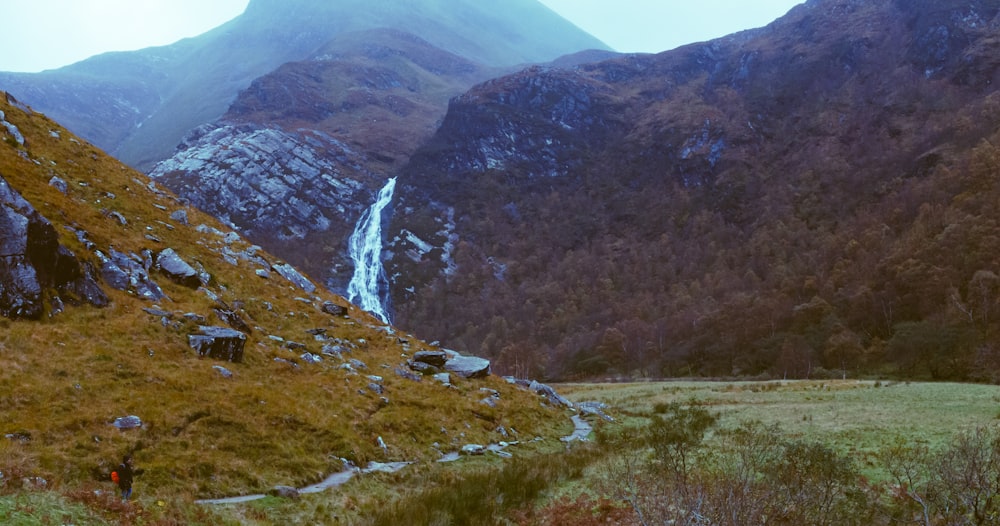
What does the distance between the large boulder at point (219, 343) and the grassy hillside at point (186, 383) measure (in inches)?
19.0

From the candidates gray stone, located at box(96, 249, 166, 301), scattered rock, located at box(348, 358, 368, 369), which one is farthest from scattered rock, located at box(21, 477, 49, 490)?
scattered rock, located at box(348, 358, 368, 369)

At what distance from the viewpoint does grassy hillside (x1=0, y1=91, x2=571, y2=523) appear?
15.5m

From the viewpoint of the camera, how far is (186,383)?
67.5 feet

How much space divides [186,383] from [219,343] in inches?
154

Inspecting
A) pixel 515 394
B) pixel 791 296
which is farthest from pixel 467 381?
pixel 791 296

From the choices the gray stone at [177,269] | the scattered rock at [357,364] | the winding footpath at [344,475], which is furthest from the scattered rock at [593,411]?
the gray stone at [177,269]

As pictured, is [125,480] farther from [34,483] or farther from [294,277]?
[294,277]

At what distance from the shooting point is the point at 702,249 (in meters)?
190

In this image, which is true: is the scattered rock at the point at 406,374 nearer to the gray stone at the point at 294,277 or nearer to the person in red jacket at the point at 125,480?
the gray stone at the point at 294,277

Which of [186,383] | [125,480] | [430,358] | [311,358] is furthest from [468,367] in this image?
[125,480]

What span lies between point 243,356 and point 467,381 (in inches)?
569

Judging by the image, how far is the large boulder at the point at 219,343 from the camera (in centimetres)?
2383

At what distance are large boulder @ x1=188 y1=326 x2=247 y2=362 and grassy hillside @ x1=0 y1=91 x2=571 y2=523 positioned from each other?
0.48 m

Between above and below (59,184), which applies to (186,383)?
below
